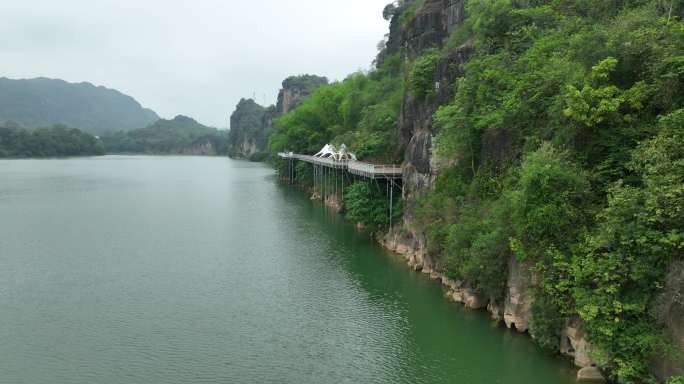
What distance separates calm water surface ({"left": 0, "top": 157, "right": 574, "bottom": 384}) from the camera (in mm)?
16594

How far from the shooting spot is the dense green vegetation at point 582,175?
13.3 metres

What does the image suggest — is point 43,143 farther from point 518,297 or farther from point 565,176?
point 565,176

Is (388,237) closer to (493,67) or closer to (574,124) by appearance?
A: (493,67)

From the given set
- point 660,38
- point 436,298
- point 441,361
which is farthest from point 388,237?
point 660,38

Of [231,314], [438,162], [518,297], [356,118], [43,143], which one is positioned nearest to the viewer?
[518,297]

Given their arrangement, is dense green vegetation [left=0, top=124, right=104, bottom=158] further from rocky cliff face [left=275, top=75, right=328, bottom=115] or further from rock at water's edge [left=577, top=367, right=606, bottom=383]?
rock at water's edge [left=577, top=367, right=606, bottom=383]

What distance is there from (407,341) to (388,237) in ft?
47.6

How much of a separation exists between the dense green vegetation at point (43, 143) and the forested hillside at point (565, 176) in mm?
165341

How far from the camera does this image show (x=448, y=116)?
25.8m

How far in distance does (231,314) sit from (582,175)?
14.7 m

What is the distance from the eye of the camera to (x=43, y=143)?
164 metres

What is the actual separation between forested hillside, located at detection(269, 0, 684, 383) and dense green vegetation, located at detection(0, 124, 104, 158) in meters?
165

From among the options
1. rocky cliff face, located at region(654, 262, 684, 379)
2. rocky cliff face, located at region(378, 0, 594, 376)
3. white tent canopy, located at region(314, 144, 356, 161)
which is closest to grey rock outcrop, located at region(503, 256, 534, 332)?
rocky cliff face, located at region(378, 0, 594, 376)

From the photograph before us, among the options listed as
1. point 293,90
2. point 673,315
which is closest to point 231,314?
point 673,315
